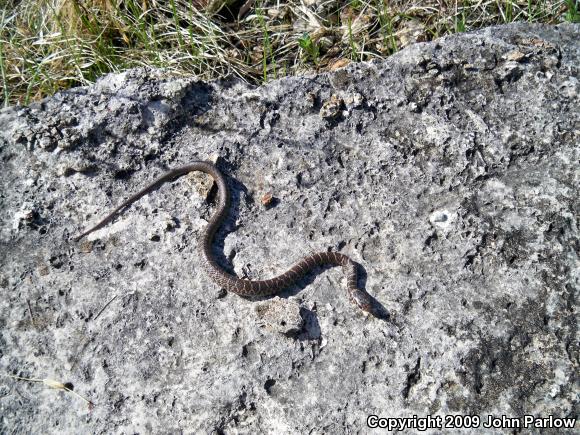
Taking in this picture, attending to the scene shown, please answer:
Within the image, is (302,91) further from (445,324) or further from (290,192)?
(445,324)

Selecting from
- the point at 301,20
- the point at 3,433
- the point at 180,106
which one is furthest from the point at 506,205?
the point at 3,433

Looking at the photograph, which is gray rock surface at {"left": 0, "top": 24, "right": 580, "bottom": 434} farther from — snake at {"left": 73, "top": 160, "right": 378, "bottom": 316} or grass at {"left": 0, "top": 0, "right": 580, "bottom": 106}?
grass at {"left": 0, "top": 0, "right": 580, "bottom": 106}

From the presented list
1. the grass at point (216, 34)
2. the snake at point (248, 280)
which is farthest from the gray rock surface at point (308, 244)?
the grass at point (216, 34)

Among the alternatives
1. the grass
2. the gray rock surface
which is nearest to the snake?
the gray rock surface

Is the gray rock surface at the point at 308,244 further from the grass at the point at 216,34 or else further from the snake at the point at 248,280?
the grass at the point at 216,34

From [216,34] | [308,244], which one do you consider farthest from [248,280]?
[216,34]

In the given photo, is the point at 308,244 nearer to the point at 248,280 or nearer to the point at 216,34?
the point at 248,280
